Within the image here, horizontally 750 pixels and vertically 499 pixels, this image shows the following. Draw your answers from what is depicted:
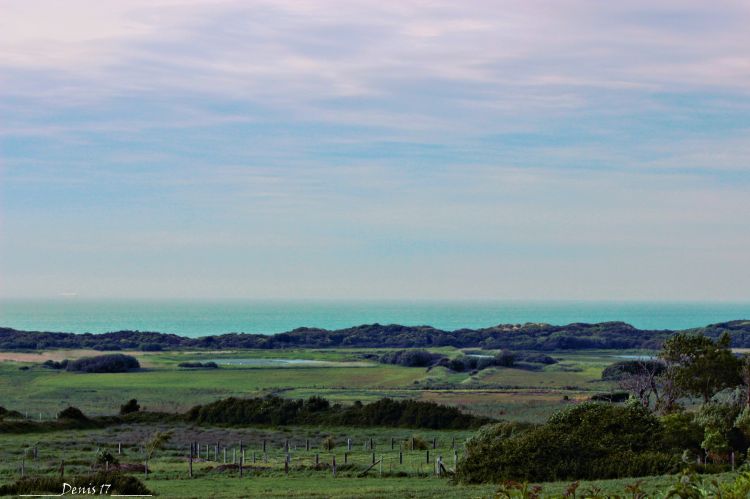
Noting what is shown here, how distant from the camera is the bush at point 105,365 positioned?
106500mm

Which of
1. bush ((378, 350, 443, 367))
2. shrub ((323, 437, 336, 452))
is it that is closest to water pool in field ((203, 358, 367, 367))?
bush ((378, 350, 443, 367))

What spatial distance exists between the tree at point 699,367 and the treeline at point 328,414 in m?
11.2

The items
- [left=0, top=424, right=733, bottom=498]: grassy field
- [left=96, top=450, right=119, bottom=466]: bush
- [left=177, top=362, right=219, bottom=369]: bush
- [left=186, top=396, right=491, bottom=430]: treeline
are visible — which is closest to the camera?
[left=0, top=424, right=733, bottom=498]: grassy field

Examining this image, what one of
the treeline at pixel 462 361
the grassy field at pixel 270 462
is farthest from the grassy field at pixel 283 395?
the treeline at pixel 462 361

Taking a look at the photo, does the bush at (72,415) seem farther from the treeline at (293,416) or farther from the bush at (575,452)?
the bush at (575,452)

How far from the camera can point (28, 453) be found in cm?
4088

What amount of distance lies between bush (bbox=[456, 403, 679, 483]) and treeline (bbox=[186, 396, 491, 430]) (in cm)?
2211

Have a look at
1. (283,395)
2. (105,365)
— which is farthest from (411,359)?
(283,395)

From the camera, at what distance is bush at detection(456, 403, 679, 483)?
101ft

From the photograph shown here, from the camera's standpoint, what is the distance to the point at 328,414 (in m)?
60.1

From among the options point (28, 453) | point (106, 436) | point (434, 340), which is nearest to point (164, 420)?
point (106, 436)

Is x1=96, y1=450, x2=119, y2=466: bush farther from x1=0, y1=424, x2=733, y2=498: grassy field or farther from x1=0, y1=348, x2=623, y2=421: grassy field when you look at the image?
x1=0, y1=348, x2=623, y2=421: grassy field

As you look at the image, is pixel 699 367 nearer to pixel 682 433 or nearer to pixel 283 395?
pixel 682 433

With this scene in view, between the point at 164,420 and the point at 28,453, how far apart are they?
18240 millimetres
